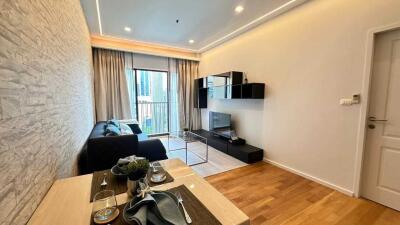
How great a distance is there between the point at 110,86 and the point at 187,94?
223cm

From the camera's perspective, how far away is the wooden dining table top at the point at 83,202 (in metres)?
0.84

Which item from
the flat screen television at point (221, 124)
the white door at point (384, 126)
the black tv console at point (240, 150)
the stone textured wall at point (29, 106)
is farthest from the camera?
the flat screen television at point (221, 124)

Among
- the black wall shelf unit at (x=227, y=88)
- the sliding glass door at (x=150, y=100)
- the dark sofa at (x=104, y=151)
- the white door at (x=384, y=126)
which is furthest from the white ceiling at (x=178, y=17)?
the dark sofa at (x=104, y=151)

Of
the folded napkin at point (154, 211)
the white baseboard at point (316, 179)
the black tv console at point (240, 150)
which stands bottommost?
the white baseboard at point (316, 179)

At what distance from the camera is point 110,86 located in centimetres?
459

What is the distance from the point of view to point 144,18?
3.30m

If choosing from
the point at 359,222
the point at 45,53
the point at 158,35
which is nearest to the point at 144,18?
the point at 158,35

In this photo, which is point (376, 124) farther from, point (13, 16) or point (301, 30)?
point (13, 16)

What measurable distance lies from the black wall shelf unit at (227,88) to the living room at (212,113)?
3cm

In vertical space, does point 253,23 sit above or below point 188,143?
above

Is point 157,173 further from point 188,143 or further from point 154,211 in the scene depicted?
point 188,143

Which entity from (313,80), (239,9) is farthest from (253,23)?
(313,80)

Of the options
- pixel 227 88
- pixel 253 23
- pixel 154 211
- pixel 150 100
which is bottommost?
pixel 154 211

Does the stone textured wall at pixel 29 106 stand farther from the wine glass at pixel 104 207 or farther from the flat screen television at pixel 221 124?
the flat screen television at pixel 221 124
